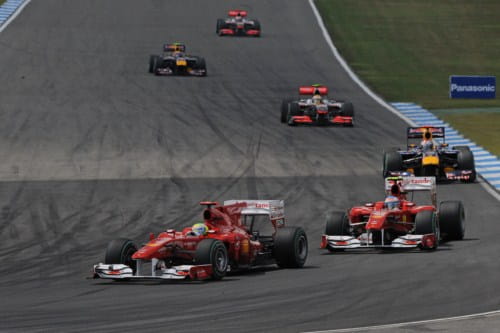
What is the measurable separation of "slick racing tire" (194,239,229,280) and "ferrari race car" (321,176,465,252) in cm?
346

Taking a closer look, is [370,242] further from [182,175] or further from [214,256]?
[182,175]

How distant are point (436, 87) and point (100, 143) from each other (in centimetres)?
2105

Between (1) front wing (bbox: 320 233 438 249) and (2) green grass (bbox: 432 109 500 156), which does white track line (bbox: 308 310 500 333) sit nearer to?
(1) front wing (bbox: 320 233 438 249)

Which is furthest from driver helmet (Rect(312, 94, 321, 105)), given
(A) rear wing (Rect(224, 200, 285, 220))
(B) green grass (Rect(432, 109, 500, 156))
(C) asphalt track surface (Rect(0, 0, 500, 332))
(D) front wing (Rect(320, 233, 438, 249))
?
(A) rear wing (Rect(224, 200, 285, 220))

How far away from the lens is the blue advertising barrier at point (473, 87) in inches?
1843

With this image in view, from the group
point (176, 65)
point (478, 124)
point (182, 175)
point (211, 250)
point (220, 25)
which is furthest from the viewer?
point (220, 25)

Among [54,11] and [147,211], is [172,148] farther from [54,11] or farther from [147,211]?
[54,11]

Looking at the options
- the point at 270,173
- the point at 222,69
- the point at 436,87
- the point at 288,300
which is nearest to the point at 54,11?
the point at 222,69

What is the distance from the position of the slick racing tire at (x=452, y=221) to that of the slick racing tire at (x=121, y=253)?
6.50m

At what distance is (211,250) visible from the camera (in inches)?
648

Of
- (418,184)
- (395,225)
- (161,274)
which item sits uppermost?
(418,184)

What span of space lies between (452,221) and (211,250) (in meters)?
6.06

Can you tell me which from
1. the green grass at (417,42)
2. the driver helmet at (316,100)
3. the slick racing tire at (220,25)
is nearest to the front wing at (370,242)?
the driver helmet at (316,100)

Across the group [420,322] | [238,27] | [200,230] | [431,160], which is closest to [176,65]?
[238,27]
